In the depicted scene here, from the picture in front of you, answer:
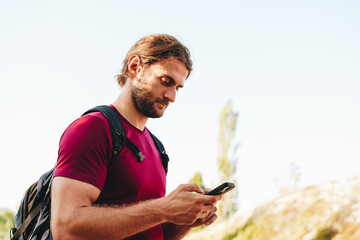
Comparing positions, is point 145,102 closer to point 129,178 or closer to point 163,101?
point 163,101

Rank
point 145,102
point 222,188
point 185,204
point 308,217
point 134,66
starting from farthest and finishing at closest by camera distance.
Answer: point 308,217 → point 134,66 → point 145,102 → point 222,188 → point 185,204

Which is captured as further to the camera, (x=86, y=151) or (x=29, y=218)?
(x=29, y=218)

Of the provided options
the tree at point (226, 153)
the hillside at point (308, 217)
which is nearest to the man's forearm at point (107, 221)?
the hillside at point (308, 217)

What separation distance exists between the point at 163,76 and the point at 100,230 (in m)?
1.11

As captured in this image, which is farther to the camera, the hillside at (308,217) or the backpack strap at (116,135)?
the hillside at (308,217)

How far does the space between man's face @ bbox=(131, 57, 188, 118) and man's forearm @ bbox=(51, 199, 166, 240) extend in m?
0.75

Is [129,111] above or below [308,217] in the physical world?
above

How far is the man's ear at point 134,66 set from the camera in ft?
8.10

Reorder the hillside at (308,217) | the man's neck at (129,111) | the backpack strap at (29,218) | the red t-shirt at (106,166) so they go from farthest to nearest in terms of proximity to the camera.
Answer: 1. the hillside at (308,217)
2. the man's neck at (129,111)
3. the backpack strap at (29,218)
4. the red t-shirt at (106,166)

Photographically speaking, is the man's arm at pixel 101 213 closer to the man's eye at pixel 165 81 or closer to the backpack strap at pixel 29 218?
the backpack strap at pixel 29 218

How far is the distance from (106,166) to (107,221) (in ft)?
0.96

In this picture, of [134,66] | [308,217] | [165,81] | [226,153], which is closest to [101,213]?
[165,81]

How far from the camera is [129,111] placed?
90.3 inches

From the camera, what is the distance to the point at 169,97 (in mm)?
2338
